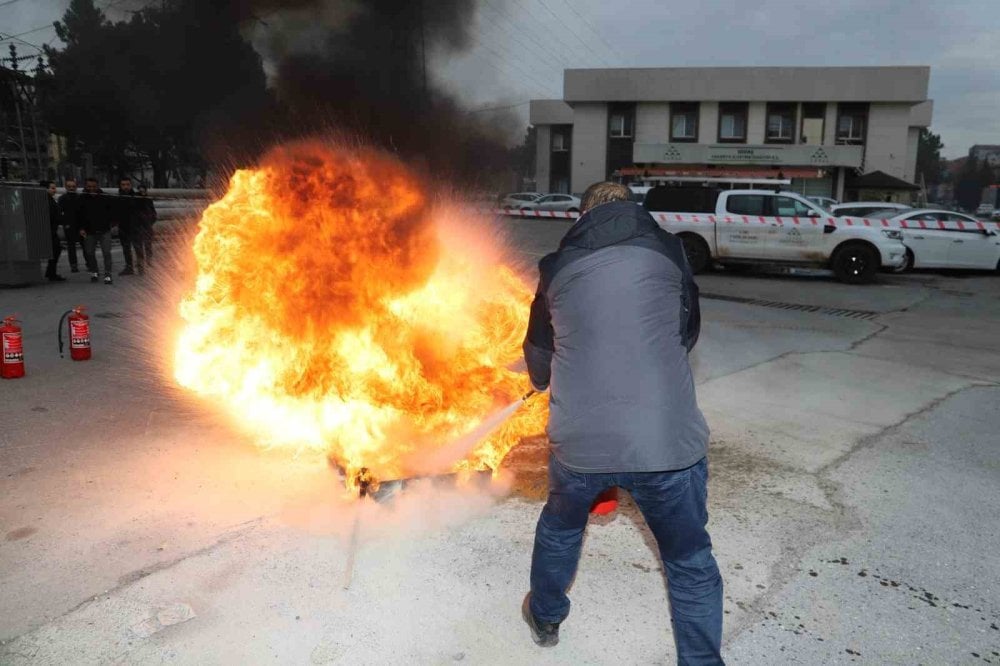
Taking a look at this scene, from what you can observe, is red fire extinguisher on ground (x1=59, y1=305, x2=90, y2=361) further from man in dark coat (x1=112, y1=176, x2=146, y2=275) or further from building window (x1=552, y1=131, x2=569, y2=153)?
building window (x1=552, y1=131, x2=569, y2=153)

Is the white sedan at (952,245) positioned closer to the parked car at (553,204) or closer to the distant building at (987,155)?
the parked car at (553,204)

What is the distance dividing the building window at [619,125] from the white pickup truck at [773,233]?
23.4 m

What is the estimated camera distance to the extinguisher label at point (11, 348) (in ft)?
20.9

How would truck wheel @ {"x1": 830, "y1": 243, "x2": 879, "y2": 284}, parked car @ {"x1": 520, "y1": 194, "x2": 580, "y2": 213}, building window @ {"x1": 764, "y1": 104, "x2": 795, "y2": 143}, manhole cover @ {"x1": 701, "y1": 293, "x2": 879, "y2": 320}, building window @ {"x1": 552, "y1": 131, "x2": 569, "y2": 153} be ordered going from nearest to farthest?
manhole cover @ {"x1": 701, "y1": 293, "x2": 879, "y2": 320}
truck wheel @ {"x1": 830, "y1": 243, "x2": 879, "y2": 284}
parked car @ {"x1": 520, "y1": 194, "x2": 580, "y2": 213}
building window @ {"x1": 764, "y1": 104, "x2": 795, "y2": 143}
building window @ {"x1": 552, "y1": 131, "x2": 569, "y2": 153}

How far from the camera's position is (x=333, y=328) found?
4.23 meters

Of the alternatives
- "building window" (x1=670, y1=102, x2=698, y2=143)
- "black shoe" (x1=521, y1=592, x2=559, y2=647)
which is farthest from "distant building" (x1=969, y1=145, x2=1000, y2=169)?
"black shoe" (x1=521, y1=592, x2=559, y2=647)

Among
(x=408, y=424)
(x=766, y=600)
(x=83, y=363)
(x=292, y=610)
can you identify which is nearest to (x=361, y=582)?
(x=292, y=610)

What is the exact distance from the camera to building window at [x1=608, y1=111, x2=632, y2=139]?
37.6 m

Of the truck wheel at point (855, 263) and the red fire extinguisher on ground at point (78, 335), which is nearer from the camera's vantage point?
the red fire extinguisher on ground at point (78, 335)

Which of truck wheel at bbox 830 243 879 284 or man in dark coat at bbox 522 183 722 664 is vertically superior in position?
man in dark coat at bbox 522 183 722 664

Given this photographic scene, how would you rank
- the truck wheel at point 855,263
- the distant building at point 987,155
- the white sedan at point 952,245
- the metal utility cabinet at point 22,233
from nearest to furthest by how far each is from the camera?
the metal utility cabinet at point 22,233 → the truck wheel at point 855,263 → the white sedan at point 952,245 → the distant building at point 987,155

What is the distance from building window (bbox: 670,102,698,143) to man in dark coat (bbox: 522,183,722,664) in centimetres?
3691

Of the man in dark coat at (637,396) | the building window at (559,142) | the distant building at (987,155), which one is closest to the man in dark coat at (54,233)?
the man in dark coat at (637,396)

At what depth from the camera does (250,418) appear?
17.3ft
